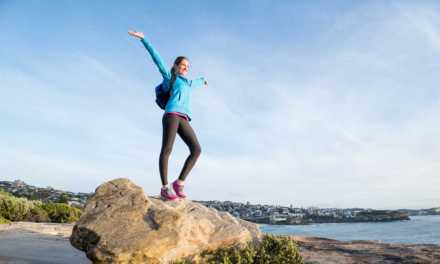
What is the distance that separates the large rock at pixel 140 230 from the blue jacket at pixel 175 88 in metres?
1.74

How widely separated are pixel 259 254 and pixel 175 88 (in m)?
3.45

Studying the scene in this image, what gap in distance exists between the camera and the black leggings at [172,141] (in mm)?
7438

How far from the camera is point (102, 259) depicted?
18.3ft

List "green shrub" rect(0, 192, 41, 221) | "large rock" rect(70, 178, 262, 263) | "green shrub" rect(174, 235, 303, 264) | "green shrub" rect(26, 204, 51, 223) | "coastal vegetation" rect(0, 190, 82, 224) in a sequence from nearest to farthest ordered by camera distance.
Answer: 1. "large rock" rect(70, 178, 262, 263)
2. "green shrub" rect(174, 235, 303, 264)
3. "green shrub" rect(0, 192, 41, 221)
4. "coastal vegetation" rect(0, 190, 82, 224)
5. "green shrub" rect(26, 204, 51, 223)

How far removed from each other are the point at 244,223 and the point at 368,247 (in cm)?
270

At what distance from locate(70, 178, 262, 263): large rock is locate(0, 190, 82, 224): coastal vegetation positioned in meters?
13.6

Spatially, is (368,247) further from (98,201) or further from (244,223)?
(98,201)

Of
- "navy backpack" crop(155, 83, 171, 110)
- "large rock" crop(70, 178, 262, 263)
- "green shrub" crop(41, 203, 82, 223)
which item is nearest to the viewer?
"large rock" crop(70, 178, 262, 263)

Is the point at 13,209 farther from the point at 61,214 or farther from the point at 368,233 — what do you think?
the point at 368,233

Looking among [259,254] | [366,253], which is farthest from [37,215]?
[366,253]

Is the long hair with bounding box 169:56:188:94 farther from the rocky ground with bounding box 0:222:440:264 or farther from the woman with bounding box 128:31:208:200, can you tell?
the rocky ground with bounding box 0:222:440:264

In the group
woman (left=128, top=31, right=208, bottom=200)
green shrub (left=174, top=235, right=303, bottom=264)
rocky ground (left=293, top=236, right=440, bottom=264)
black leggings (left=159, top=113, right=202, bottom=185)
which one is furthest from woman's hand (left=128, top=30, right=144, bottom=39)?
rocky ground (left=293, top=236, right=440, bottom=264)

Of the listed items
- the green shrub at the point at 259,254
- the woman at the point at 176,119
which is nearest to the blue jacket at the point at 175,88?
the woman at the point at 176,119

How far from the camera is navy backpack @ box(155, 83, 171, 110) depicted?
7.83 metres
